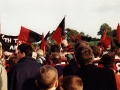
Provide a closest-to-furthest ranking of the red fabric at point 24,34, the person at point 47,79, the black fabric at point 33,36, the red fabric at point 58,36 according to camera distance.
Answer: the person at point 47,79 < the red fabric at point 58,36 < the red fabric at point 24,34 < the black fabric at point 33,36

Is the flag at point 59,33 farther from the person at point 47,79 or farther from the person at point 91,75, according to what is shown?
the person at point 47,79

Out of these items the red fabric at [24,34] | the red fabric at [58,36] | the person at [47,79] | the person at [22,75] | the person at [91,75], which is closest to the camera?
the person at [47,79]

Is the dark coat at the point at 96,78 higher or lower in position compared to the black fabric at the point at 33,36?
lower

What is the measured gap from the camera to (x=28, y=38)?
1321 centimetres

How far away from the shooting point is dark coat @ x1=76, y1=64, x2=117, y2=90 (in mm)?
4777

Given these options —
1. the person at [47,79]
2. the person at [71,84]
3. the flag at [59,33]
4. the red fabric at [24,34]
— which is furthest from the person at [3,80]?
the red fabric at [24,34]

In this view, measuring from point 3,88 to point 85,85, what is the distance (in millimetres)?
1254

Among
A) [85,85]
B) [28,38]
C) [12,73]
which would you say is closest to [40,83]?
[85,85]

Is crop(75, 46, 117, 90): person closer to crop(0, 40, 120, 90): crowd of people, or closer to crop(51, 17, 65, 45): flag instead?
crop(0, 40, 120, 90): crowd of people

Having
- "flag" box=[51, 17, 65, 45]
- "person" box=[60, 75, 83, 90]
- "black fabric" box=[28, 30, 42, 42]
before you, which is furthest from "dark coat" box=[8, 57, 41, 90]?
"black fabric" box=[28, 30, 42, 42]

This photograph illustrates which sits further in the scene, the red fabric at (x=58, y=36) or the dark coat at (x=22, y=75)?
the red fabric at (x=58, y=36)

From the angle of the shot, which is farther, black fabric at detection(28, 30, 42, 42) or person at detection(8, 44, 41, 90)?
black fabric at detection(28, 30, 42, 42)

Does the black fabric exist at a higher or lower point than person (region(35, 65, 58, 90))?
higher

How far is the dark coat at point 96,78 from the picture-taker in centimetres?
478
